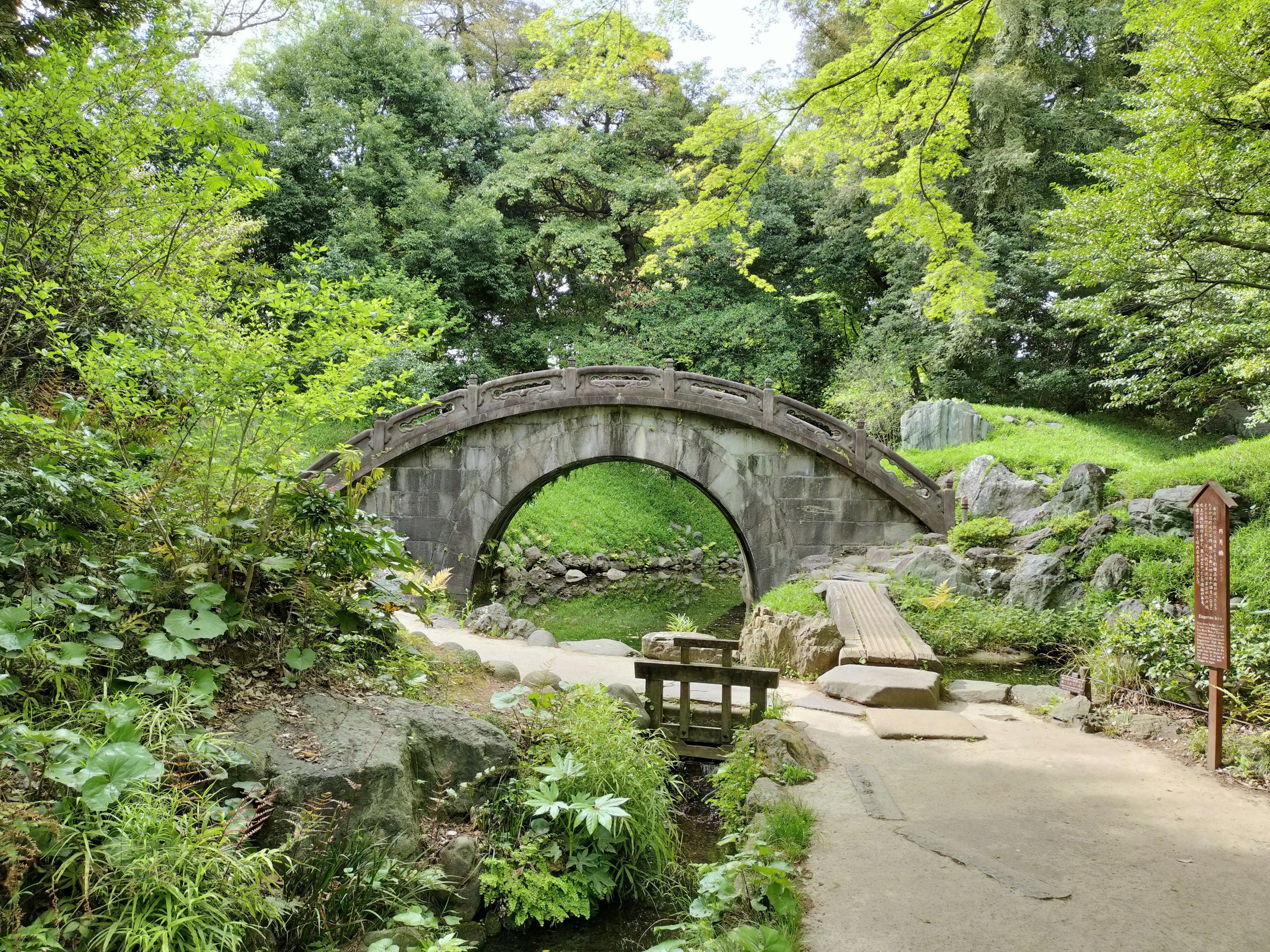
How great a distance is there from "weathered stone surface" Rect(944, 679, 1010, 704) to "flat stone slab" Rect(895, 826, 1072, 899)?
11.0 ft

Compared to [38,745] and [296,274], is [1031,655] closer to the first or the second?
[38,745]

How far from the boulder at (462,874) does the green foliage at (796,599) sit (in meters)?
5.42

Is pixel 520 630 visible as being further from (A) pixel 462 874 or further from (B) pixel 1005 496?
(B) pixel 1005 496

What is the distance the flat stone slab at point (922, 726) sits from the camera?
567 centimetres

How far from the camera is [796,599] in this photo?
10.0m

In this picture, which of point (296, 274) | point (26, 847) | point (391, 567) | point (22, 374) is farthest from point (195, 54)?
point (296, 274)

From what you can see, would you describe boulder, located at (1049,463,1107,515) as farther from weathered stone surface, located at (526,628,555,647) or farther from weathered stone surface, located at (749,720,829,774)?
weathered stone surface, located at (526,628,555,647)

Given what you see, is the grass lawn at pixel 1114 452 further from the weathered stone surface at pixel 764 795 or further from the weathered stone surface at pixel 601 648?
the weathered stone surface at pixel 764 795

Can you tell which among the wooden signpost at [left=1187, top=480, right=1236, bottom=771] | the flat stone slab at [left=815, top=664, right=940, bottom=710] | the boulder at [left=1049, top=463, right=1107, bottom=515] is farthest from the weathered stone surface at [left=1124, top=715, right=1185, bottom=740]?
the boulder at [left=1049, top=463, right=1107, bottom=515]

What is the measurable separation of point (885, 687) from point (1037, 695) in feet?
4.92

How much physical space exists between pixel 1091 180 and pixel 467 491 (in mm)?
14999

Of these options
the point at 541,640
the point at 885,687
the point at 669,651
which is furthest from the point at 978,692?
the point at 541,640

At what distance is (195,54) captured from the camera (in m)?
6.55

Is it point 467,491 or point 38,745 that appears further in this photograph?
point 467,491
